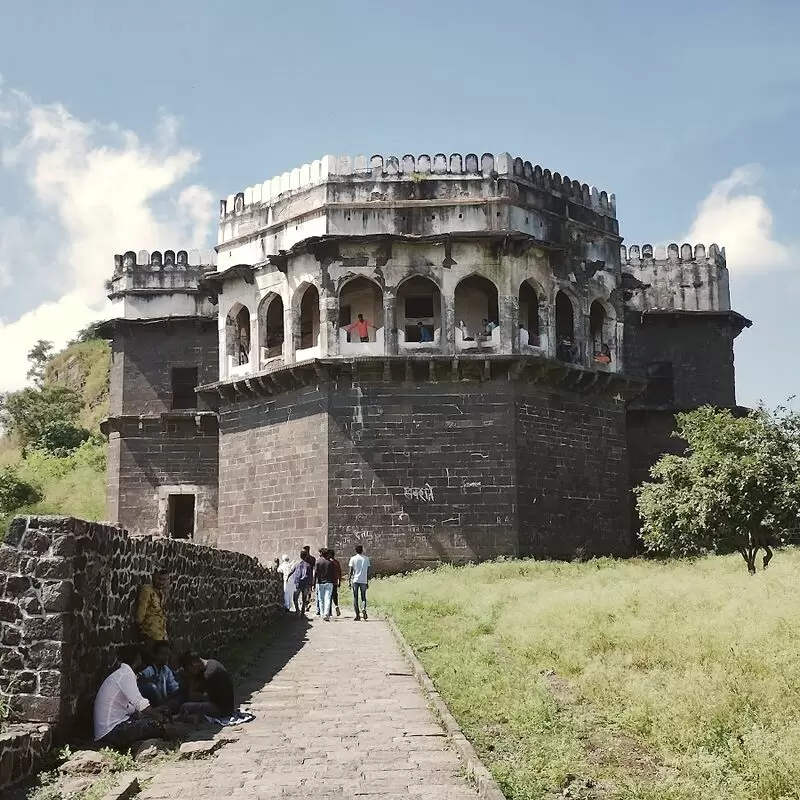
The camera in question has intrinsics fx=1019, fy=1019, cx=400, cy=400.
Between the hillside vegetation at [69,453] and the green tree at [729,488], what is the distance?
1585 centimetres

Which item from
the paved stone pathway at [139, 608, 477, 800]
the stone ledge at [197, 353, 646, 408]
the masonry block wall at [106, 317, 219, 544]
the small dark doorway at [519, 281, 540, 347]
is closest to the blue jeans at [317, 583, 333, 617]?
the paved stone pathway at [139, 608, 477, 800]

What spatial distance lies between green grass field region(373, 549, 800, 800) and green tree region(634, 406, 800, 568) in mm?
3035

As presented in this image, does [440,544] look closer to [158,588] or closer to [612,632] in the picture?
[612,632]

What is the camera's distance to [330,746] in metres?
7.16

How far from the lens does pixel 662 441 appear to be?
26000 mm

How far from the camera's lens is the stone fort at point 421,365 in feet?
67.9

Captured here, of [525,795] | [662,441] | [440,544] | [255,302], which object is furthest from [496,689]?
[662,441]

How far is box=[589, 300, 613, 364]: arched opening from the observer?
2333 centimetres

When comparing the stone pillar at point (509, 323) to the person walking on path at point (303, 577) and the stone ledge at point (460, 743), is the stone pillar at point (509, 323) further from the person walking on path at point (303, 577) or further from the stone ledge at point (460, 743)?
the stone ledge at point (460, 743)

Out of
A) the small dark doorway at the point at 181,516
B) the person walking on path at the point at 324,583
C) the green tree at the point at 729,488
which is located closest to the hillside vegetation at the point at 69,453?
the small dark doorway at the point at 181,516

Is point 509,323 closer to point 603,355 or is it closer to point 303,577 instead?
point 603,355

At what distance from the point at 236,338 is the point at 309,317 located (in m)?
2.01

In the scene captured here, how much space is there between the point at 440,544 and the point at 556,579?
3438 mm

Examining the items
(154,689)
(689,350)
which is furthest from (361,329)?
(154,689)
